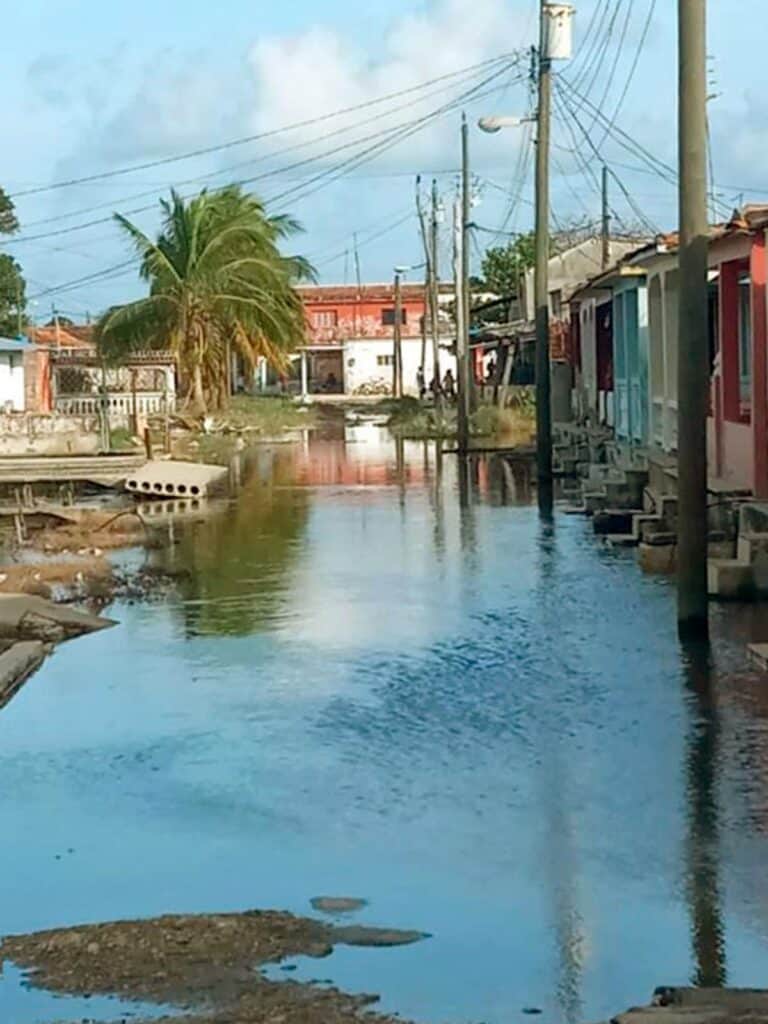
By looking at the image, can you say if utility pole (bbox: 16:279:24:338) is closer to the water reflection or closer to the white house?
the white house

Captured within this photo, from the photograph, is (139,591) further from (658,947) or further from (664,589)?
(658,947)

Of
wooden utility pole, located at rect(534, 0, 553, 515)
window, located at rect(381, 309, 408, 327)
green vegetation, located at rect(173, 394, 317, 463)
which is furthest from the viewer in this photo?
window, located at rect(381, 309, 408, 327)

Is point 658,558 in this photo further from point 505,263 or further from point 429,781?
point 505,263

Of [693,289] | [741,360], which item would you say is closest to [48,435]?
[741,360]

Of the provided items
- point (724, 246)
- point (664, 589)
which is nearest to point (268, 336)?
point (724, 246)

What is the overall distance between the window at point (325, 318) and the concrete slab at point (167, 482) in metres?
78.1

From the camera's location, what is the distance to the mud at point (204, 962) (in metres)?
6.31

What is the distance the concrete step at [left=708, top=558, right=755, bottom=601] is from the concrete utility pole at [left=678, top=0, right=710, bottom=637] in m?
2.13

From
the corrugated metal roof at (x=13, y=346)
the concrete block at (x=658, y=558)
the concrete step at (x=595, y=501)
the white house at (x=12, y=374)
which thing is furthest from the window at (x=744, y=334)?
the white house at (x=12, y=374)

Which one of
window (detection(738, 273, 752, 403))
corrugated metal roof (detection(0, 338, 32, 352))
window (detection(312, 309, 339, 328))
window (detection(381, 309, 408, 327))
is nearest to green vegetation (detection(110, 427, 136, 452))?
corrugated metal roof (detection(0, 338, 32, 352))

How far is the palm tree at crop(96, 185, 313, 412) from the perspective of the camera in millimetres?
54000

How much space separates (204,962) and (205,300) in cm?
4809

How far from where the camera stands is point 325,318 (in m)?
110

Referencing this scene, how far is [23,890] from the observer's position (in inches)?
319
